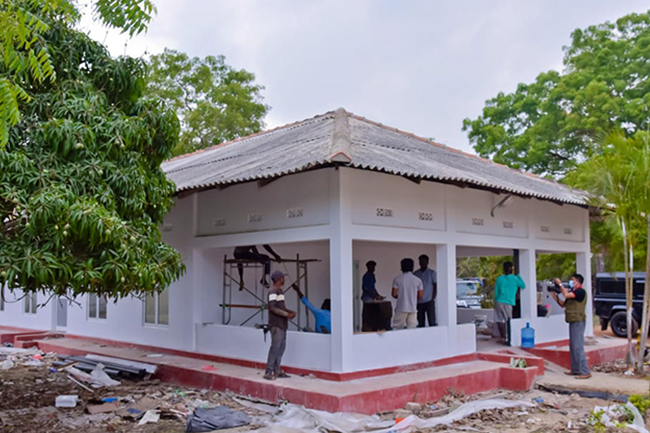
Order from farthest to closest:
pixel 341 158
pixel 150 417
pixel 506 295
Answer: pixel 506 295 → pixel 341 158 → pixel 150 417

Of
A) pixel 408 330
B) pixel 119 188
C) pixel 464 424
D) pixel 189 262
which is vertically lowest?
pixel 464 424

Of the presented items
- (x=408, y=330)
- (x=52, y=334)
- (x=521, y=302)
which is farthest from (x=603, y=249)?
(x=52, y=334)

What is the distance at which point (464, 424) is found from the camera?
8.34m

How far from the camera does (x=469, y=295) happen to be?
84.9ft

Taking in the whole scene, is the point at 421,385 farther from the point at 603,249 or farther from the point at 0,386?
the point at 603,249

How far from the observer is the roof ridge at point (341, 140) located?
28.8 feet

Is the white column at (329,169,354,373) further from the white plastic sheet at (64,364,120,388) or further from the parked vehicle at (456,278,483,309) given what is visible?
the parked vehicle at (456,278,483,309)

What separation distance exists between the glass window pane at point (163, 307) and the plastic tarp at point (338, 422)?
5197mm

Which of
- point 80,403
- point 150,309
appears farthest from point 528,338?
point 80,403

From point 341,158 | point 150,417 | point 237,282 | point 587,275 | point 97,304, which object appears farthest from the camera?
point 97,304

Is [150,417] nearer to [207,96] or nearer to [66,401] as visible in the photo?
[66,401]

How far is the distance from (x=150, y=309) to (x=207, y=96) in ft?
63.1

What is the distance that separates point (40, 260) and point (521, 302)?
984 cm

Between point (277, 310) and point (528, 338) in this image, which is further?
point (528, 338)
